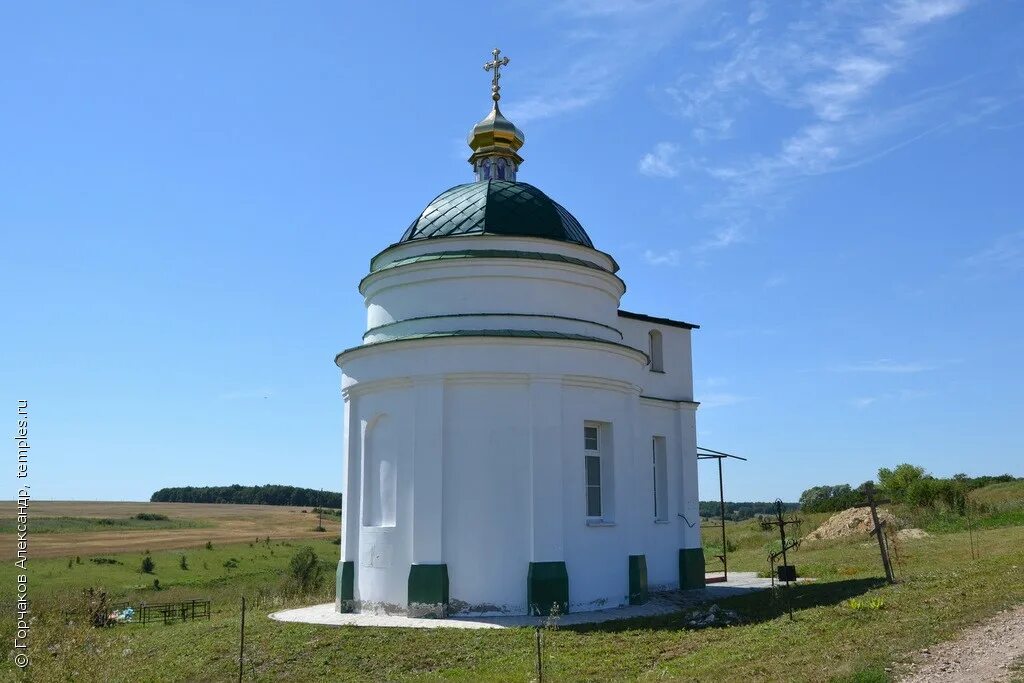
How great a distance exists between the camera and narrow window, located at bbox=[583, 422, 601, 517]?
1664 cm

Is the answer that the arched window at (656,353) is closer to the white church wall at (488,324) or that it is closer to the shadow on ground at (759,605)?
the white church wall at (488,324)

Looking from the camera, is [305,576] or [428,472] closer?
[428,472]

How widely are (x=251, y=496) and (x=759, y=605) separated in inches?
3899

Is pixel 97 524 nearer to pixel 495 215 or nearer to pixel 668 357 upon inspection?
pixel 668 357

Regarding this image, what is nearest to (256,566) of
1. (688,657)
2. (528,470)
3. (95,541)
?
(95,541)

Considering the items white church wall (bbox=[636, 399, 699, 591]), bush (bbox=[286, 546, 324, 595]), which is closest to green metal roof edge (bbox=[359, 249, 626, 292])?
white church wall (bbox=[636, 399, 699, 591])

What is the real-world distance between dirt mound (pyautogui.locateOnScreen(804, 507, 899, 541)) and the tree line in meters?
0.76

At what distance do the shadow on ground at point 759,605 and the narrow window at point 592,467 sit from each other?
2.47 meters

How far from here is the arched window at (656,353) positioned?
21.2 meters

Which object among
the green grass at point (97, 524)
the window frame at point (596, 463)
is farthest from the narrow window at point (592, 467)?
the green grass at point (97, 524)

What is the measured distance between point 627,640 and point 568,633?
3.25 feet

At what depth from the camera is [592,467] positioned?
16.7m

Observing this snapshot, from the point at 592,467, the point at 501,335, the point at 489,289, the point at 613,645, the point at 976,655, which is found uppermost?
the point at 489,289

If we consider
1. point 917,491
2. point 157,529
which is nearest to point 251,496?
point 157,529
